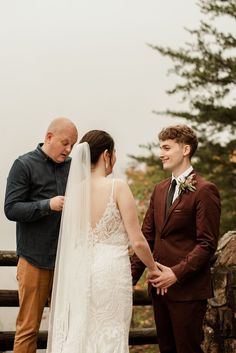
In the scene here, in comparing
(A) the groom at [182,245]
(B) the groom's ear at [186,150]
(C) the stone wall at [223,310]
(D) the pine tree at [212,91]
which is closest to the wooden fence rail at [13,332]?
(C) the stone wall at [223,310]

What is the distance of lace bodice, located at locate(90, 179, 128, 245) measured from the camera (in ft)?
14.8

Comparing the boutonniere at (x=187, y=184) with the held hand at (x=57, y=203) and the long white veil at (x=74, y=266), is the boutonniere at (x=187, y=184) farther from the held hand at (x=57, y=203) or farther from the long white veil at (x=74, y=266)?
the held hand at (x=57, y=203)

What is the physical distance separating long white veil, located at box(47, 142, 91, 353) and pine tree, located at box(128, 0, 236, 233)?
1214 centimetres

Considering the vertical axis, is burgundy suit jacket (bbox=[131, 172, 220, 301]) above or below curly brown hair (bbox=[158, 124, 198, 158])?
below

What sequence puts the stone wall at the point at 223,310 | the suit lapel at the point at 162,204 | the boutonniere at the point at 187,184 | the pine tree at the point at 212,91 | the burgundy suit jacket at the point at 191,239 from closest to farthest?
1. the burgundy suit jacket at the point at 191,239
2. the boutonniere at the point at 187,184
3. the suit lapel at the point at 162,204
4. the stone wall at the point at 223,310
5. the pine tree at the point at 212,91

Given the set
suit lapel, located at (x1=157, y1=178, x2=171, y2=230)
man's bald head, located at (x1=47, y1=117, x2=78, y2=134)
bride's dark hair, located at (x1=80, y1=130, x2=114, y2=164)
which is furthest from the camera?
man's bald head, located at (x1=47, y1=117, x2=78, y2=134)

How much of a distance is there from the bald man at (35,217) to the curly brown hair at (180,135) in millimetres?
725

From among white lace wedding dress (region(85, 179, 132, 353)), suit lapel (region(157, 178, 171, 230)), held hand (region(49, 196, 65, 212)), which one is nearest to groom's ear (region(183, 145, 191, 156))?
suit lapel (region(157, 178, 171, 230))

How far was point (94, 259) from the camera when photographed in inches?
180

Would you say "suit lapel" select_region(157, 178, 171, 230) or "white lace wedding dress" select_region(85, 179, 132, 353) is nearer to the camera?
"white lace wedding dress" select_region(85, 179, 132, 353)

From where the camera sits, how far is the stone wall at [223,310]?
552 centimetres

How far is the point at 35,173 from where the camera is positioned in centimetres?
506

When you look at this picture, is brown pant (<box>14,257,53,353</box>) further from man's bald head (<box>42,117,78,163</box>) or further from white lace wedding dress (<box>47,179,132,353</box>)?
man's bald head (<box>42,117,78,163</box>)

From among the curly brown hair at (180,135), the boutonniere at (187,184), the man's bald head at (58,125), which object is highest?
the man's bald head at (58,125)
